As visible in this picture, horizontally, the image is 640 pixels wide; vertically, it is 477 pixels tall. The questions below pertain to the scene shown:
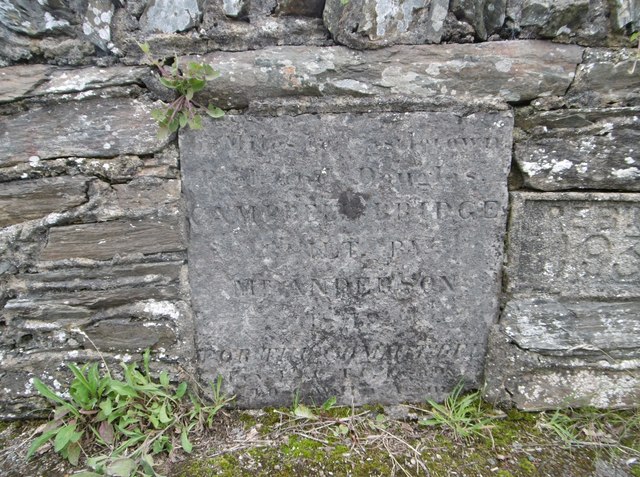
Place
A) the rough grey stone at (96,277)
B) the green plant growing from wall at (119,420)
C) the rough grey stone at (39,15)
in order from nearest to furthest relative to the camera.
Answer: the rough grey stone at (39,15), the green plant growing from wall at (119,420), the rough grey stone at (96,277)

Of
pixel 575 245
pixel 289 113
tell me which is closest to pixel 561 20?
pixel 575 245

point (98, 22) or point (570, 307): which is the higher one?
point (98, 22)

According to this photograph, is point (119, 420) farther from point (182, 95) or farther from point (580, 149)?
point (580, 149)

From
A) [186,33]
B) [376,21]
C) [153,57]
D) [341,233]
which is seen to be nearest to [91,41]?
[153,57]

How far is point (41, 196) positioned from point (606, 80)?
7.75 ft

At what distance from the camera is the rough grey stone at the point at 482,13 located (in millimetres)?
1482

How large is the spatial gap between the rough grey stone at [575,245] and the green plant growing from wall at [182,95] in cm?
136

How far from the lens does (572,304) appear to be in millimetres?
1731

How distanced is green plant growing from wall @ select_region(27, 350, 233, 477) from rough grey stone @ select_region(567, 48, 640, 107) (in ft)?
Answer: 6.81

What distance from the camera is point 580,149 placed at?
158 centimetres

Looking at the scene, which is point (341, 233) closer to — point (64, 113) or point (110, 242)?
point (110, 242)

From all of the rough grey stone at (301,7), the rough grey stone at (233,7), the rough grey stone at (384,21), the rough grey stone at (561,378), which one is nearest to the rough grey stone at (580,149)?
the rough grey stone at (384,21)

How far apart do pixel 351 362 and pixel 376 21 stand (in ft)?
4.86

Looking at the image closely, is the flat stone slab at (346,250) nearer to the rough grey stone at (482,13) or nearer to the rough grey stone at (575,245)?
the rough grey stone at (575,245)
